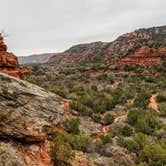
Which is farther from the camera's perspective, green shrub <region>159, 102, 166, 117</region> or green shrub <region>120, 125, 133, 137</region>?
green shrub <region>159, 102, 166, 117</region>

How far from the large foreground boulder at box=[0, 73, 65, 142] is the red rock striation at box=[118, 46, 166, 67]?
47927mm

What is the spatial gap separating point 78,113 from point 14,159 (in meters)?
11.0

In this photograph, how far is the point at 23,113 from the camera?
481 inches

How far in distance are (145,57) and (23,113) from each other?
53.4m

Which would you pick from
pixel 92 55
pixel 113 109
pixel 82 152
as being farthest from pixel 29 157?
pixel 92 55

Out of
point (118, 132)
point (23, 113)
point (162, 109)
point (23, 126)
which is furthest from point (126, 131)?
point (23, 126)

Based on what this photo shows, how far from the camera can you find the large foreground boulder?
11.4 m

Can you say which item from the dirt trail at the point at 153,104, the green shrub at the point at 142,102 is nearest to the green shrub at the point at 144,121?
the dirt trail at the point at 153,104

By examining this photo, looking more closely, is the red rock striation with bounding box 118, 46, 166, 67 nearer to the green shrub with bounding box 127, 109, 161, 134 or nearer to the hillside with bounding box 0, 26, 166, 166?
the hillside with bounding box 0, 26, 166, 166

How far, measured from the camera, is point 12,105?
12.1 meters

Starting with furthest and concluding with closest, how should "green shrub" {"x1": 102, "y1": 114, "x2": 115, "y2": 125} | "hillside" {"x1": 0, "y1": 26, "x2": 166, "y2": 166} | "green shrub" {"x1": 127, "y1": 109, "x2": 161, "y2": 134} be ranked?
"green shrub" {"x1": 102, "y1": 114, "x2": 115, "y2": 125} < "green shrub" {"x1": 127, "y1": 109, "x2": 161, "y2": 134} < "hillside" {"x1": 0, "y1": 26, "x2": 166, "y2": 166}

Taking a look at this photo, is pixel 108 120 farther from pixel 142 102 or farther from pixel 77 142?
pixel 77 142

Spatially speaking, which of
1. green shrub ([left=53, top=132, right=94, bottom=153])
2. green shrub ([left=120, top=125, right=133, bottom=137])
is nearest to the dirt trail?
green shrub ([left=120, top=125, right=133, bottom=137])

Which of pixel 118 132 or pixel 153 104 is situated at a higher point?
pixel 118 132
